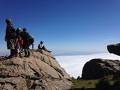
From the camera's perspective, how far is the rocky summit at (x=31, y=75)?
948 inches

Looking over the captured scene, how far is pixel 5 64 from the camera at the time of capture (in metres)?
26.0

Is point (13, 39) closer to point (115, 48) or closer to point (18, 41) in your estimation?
point (18, 41)

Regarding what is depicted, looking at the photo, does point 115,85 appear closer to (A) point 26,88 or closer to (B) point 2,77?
(A) point 26,88

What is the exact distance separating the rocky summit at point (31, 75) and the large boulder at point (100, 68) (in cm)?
976

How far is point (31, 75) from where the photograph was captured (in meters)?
25.6

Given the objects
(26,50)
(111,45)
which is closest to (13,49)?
(26,50)

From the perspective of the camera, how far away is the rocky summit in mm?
24078

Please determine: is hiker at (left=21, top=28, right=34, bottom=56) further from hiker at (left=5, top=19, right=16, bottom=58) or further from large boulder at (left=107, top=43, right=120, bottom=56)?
large boulder at (left=107, top=43, right=120, bottom=56)

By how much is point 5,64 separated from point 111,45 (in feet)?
64.9

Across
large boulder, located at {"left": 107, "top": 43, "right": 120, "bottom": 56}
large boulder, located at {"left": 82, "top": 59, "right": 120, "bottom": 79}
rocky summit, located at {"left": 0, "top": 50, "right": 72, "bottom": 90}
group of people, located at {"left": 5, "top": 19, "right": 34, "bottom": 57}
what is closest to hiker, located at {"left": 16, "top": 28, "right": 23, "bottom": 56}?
group of people, located at {"left": 5, "top": 19, "right": 34, "bottom": 57}

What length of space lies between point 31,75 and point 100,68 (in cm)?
Answer: 1539

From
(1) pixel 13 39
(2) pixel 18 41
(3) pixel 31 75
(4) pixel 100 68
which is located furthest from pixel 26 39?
(4) pixel 100 68

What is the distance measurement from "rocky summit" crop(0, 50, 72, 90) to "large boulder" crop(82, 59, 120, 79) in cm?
976

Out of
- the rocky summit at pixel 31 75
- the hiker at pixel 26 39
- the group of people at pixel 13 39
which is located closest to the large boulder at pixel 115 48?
the rocky summit at pixel 31 75
